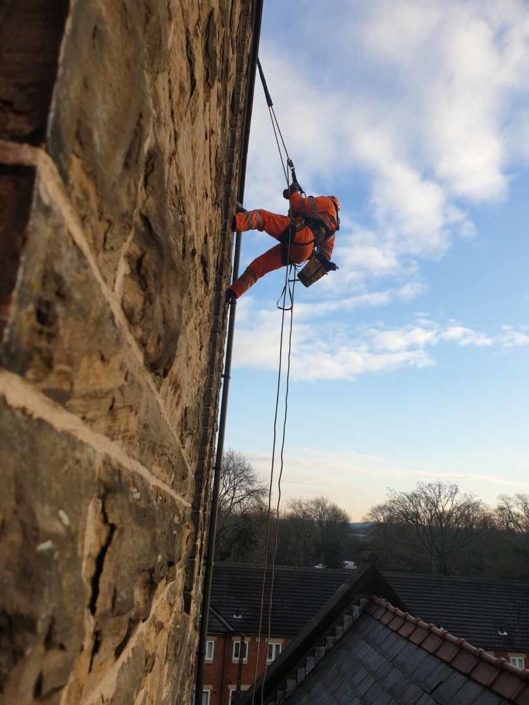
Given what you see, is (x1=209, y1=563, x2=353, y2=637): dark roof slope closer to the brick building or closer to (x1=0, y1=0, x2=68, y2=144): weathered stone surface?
the brick building

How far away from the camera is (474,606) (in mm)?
21609

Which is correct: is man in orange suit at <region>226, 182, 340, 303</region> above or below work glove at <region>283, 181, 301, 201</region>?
below

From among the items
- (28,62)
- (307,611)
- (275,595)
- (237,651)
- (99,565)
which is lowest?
(237,651)

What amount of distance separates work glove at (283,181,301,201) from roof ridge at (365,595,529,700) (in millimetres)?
4761

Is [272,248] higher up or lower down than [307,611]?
higher up

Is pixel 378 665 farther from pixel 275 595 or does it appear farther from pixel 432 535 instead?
pixel 432 535

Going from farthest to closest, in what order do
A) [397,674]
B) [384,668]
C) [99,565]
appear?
[384,668] → [397,674] → [99,565]

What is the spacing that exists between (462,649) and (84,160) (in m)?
5.57

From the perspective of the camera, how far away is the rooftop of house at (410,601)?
64.0 ft

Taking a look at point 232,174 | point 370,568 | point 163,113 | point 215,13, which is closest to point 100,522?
point 163,113

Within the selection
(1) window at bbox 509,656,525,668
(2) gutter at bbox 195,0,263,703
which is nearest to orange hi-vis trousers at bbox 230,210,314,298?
(2) gutter at bbox 195,0,263,703

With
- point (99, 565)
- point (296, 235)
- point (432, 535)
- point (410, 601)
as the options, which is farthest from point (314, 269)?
point (432, 535)

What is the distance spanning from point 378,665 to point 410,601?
17.9 m

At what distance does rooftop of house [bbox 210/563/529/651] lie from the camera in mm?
19516
